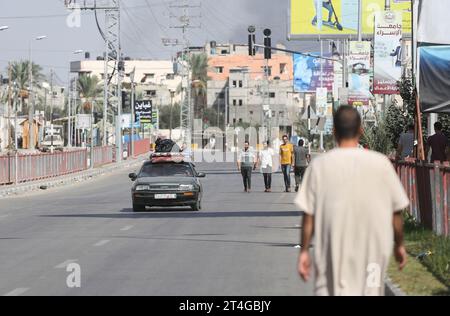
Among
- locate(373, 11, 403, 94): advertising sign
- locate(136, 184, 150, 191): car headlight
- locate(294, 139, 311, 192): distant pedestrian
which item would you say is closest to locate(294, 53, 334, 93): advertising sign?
locate(294, 139, 311, 192): distant pedestrian

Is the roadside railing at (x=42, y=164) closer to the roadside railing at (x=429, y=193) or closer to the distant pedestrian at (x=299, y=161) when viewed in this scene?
the distant pedestrian at (x=299, y=161)

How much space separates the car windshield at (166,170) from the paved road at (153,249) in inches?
39.4

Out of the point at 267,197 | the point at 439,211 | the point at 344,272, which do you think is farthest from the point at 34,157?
the point at 344,272

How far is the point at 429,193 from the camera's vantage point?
20.4 metres

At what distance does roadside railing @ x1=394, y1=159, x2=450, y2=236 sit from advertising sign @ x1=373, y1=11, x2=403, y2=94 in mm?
11535

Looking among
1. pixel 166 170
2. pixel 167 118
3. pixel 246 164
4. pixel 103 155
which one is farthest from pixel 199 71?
pixel 166 170

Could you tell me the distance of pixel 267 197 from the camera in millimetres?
39000

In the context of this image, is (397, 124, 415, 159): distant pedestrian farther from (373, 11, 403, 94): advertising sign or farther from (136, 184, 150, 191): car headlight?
→ (373, 11, 403, 94): advertising sign

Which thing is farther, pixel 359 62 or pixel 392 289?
pixel 359 62

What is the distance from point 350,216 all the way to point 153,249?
37.6 ft

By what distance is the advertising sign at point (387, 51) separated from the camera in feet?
117

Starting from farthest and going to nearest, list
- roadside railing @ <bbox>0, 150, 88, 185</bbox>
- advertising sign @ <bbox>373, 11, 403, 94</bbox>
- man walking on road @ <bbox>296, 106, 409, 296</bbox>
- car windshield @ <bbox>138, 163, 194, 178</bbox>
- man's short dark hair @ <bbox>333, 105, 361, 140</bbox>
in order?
roadside railing @ <bbox>0, 150, 88, 185</bbox> < advertising sign @ <bbox>373, 11, 403, 94</bbox> < car windshield @ <bbox>138, 163, 194, 178</bbox> < man's short dark hair @ <bbox>333, 105, 361, 140</bbox> < man walking on road @ <bbox>296, 106, 409, 296</bbox>

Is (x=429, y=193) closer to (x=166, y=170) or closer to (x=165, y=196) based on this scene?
(x=165, y=196)

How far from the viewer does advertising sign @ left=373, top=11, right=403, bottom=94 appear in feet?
117
